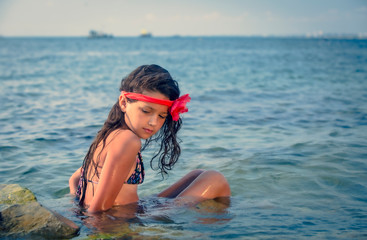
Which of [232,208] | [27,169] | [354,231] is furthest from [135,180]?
[27,169]

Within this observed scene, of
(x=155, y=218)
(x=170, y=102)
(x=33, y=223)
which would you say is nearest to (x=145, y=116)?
(x=170, y=102)

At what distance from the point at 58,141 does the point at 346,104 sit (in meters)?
7.89

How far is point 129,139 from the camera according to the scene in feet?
9.95

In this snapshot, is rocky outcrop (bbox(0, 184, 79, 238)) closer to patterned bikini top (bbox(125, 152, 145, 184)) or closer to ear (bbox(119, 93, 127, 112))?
patterned bikini top (bbox(125, 152, 145, 184))

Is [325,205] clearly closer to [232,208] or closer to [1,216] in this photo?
[232,208]

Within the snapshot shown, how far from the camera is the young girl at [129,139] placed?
119 inches

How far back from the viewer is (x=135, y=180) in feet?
11.3

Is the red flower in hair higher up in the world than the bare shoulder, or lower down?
higher up

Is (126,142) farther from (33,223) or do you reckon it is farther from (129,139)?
(33,223)

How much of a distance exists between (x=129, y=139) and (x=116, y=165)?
24 cm

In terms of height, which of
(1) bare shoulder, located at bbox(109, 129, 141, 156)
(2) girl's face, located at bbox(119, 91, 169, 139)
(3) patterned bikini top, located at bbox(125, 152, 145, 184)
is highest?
(2) girl's face, located at bbox(119, 91, 169, 139)

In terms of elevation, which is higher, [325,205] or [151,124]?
[151,124]

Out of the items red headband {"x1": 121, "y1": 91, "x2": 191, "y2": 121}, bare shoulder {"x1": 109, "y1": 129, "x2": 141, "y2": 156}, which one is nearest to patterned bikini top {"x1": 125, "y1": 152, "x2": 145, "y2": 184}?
bare shoulder {"x1": 109, "y1": 129, "x2": 141, "y2": 156}

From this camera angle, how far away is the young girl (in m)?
3.03
